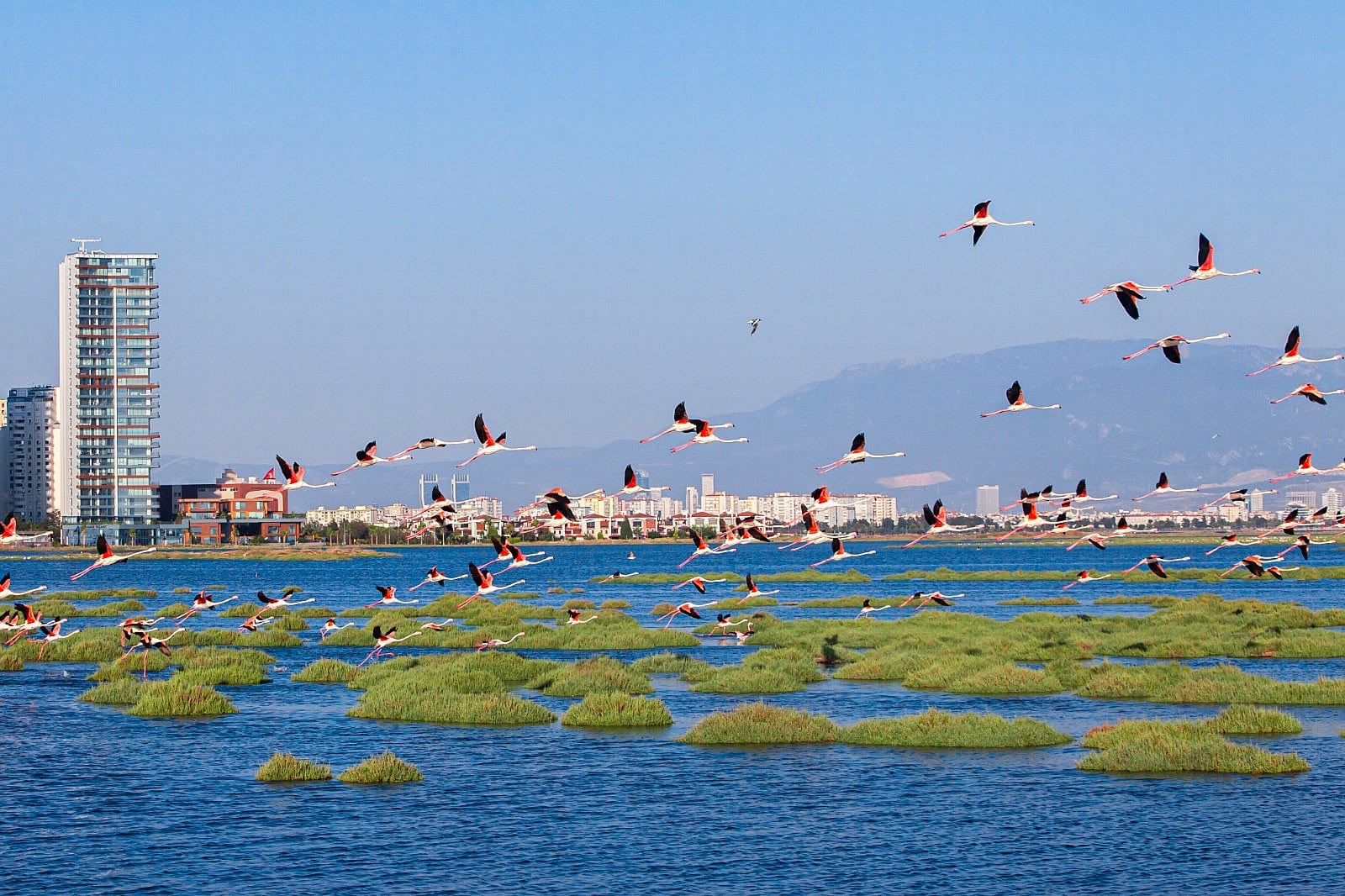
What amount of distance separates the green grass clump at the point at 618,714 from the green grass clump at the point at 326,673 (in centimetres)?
1266

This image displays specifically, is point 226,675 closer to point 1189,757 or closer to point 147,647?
point 147,647

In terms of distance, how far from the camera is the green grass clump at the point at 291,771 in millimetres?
34531

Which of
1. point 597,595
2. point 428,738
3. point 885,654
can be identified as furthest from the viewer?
point 597,595

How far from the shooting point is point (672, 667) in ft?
178

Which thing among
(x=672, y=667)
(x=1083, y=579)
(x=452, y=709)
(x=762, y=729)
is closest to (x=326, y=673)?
(x=452, y=709)

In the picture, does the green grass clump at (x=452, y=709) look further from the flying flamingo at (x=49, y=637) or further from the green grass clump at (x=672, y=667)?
the flying flamingo at (x=49, y=637)

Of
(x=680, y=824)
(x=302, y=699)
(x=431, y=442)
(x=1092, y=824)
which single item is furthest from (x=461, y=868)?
(x=302, y=699)

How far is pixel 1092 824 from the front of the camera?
29.8 meters

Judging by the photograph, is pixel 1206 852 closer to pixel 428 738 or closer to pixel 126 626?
pixel 428 738

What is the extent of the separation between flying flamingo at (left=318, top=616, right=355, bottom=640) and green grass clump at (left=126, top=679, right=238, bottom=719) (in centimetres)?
1566

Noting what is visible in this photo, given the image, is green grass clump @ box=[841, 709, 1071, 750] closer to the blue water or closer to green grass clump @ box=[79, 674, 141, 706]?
the blue water

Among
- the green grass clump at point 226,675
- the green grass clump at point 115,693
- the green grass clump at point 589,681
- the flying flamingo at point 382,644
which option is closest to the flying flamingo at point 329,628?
the flying flamingo at point 382,644

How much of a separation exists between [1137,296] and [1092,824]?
1067 cm

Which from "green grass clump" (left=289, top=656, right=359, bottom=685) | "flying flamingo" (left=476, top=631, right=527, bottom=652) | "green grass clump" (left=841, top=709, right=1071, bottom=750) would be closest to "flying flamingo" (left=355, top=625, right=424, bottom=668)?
"green grass clump" (left=289, top=656, right=359, bottom=685)
